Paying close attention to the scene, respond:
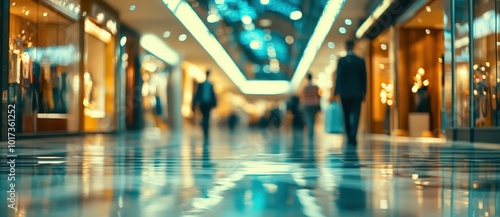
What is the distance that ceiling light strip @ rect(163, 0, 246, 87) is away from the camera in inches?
931

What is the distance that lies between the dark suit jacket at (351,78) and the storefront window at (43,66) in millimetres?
6632

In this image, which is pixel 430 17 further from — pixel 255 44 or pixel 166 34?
pixel 255 44

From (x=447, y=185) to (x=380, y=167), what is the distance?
1995mm

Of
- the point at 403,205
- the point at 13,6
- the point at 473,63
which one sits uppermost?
the point at 13,6

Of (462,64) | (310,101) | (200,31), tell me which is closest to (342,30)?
(200,31)

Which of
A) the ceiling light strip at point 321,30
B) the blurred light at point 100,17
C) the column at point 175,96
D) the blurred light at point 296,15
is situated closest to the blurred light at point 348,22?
the ceiling light strip at point 321,30

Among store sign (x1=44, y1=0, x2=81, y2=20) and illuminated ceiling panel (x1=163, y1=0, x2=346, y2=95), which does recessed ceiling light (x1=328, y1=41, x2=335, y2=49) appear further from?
A: store sign (x1=44, y1=0, x2=81, y2=20)

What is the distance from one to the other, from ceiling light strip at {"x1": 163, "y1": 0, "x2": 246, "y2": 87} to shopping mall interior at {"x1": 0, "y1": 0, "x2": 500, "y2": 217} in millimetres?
109

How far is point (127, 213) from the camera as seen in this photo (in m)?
3.49

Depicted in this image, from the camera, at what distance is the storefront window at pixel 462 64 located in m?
15.0

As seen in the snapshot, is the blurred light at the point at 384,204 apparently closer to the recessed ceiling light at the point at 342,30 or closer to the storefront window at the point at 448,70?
the storefront window at the point at 448,70

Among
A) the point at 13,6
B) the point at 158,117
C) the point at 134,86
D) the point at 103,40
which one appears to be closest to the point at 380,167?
the point at 13,6

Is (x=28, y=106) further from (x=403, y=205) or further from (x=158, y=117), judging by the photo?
(x=158, y=117)

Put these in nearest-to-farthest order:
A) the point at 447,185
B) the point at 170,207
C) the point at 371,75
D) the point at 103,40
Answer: the point at 170,207 < the point at 447,185 < the point at 103,40 < the point at 371,75
